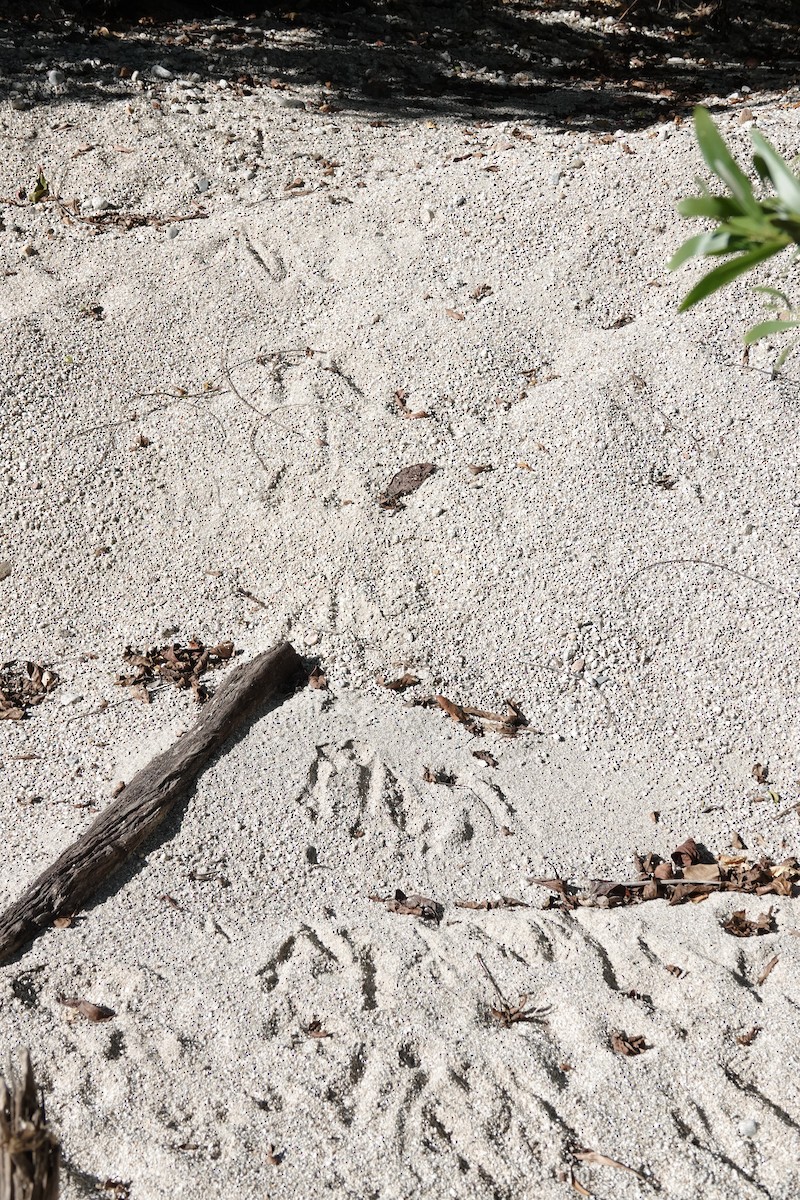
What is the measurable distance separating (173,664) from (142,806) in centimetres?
83

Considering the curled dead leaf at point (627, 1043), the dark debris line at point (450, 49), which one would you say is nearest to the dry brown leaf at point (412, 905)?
the curled dead leaf at point (627, 1043)

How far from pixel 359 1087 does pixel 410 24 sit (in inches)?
309

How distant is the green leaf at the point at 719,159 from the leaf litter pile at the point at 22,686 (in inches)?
130

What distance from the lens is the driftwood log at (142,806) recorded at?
9.20 ft

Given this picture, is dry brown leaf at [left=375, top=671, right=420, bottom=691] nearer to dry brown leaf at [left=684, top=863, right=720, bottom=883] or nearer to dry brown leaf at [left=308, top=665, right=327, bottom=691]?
dry brown leaf at [left=308, top=665, right=327, bottom=691]

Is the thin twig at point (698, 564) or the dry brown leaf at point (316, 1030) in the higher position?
the thin twig at point (698, 564)

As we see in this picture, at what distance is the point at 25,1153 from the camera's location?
5.06 ft

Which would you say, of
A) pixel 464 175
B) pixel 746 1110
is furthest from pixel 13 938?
pixel 464 175

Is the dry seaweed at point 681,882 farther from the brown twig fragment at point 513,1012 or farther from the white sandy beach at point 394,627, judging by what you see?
the brown twig fragment at point 513,1012

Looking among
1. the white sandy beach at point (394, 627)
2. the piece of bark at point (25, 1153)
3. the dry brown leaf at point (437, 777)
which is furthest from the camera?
the dry brown leaf at point (437, 777)

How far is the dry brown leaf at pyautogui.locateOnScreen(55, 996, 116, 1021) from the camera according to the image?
250 cm

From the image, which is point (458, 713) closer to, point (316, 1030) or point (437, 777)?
point (437, 777)

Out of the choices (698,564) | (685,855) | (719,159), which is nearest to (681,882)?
(685,855)

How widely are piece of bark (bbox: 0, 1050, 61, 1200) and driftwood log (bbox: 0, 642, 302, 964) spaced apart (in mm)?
1190
